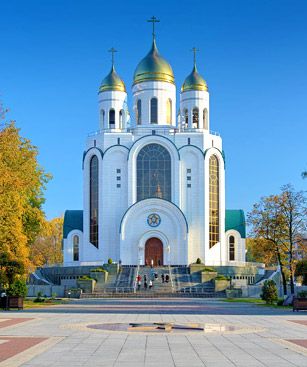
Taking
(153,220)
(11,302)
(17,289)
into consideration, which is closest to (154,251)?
(153,220)

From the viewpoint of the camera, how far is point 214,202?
7512 centimetres

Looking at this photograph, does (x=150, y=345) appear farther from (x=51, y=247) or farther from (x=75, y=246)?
(x=51, y=247)

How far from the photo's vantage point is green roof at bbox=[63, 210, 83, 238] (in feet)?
257

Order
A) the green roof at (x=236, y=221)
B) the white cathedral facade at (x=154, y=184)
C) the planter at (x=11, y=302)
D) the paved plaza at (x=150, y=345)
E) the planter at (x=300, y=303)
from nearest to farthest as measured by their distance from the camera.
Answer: the paved plaza at (x=150, y=345) → the planter at (x=300, y=303) → the planter at (x=11, y=302) → the white cathedral facade at (x=154, y=184) → the green roof at (x=236, y=221)

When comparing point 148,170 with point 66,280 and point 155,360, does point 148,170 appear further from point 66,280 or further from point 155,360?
point 155,360

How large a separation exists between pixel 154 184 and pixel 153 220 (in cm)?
387

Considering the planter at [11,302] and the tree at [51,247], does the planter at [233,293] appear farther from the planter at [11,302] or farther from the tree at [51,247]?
the tree at [51,247]

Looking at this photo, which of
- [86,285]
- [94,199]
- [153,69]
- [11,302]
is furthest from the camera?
[153,69]

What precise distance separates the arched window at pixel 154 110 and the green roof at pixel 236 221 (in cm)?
1272

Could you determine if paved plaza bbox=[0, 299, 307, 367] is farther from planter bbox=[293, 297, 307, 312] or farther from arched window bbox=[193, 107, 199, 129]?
arched window bbox=[193, 107, 199, 129]

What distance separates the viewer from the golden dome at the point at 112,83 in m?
78.4

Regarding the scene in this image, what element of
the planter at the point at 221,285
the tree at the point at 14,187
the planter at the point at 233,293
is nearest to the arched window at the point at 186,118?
the planter at the point at 221,285

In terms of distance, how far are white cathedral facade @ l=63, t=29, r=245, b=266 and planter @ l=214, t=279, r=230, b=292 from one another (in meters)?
10.9

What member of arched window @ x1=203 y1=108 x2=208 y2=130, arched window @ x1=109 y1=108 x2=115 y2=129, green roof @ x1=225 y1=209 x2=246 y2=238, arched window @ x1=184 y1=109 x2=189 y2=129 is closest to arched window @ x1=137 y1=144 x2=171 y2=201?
arched window @ x1=109 y1=108 x2=115 y2=129
